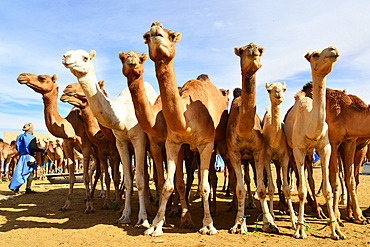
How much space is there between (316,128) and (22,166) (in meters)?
11.4

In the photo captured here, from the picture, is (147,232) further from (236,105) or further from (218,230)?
(236,105)

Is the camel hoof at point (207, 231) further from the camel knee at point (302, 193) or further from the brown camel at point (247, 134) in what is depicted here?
the camel knee at point (302, 193)

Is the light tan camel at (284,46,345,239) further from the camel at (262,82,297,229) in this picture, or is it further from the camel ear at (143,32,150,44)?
the camel ear at (143,32,150,44)

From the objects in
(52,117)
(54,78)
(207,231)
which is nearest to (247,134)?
(207,231)

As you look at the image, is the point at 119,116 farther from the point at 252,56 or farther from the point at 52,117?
the point at 252,56

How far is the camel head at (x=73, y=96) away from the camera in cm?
792

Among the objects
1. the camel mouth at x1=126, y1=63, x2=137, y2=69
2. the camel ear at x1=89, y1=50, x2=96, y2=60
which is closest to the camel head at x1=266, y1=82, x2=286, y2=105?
the camel mouth at x1=126, y1=63, x2=137, y2=69

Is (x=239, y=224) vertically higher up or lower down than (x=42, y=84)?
lower down

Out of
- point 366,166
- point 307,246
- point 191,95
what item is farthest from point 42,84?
point 366,166

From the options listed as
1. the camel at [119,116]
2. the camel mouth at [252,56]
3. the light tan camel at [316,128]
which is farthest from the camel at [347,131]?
the camel at [119,116]

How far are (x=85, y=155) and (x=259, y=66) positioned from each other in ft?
18.5

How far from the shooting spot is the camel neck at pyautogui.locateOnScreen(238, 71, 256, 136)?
554 centimetres

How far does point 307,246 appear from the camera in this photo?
5062 millimetres

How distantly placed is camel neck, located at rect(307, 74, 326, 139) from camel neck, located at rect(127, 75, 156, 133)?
317 centimetres
